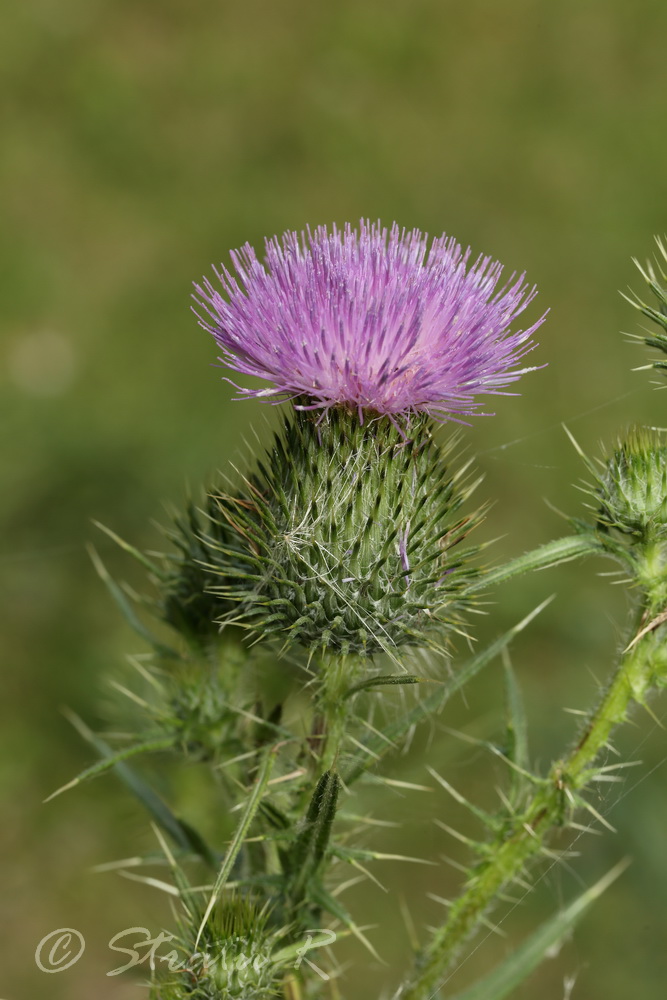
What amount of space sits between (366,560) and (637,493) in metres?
0.56

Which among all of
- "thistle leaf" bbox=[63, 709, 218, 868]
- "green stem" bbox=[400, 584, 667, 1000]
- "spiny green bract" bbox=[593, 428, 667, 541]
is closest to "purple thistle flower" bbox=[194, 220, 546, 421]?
"spiny green bract" bbox=[593, 428, 667, 541]

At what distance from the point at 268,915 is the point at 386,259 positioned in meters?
1.33

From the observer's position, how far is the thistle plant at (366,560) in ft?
6.16

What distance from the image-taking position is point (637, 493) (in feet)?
6.20

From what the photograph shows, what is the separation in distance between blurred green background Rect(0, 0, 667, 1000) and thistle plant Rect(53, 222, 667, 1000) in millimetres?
525

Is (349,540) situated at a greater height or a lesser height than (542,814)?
greater

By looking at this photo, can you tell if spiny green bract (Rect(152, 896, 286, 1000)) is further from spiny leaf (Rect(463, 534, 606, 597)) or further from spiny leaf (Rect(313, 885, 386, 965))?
spiny leaf (Rect(463, 534, 606, 597))

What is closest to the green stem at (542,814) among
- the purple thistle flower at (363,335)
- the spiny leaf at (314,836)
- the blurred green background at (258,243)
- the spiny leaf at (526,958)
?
the spiny leaf at (526,958)

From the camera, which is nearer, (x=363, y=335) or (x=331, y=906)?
(x=331, y=906)

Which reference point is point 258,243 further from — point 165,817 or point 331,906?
point 331,906

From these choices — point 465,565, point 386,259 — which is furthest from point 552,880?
point 386,259

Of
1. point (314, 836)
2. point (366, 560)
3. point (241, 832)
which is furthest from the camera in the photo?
point (366, 560)

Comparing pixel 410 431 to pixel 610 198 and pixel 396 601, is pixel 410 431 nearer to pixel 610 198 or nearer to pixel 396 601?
pixel 396 601

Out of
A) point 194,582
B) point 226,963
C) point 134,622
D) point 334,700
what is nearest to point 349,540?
point 334,700
